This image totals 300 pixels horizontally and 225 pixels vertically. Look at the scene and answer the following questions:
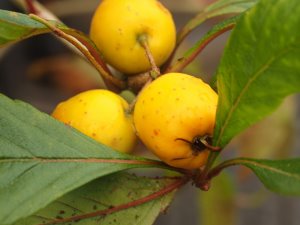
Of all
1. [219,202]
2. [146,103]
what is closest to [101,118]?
[146,103]

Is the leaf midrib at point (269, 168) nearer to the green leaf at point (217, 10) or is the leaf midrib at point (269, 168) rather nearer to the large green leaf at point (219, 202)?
the green leaf at point (217, 10)

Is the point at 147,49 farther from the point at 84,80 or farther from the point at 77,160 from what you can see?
the point at 84,80

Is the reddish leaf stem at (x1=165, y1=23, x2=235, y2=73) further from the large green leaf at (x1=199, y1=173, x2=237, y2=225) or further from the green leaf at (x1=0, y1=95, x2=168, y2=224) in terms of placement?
the large green leaf at (x1=199, y1=173, x2=237, y2=225)

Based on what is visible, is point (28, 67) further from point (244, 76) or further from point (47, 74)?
point (244, 76)

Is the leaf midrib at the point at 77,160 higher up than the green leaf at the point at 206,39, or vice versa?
the green leaf at the point at 206,39

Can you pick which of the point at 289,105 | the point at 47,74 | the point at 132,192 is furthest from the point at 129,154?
the point at 47,74

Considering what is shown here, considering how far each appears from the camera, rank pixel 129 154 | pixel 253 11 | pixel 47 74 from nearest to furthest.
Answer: pixel 253 11, pixel 129 154, pixel 47 74

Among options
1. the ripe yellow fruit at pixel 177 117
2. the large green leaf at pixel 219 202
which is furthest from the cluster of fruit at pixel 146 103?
the large green leaf at pixel 219 202

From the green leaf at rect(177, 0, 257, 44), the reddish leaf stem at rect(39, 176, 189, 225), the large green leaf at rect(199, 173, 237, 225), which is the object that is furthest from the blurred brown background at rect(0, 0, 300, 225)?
the reddish leaf stem at rect(39, 176, 189, 225)
